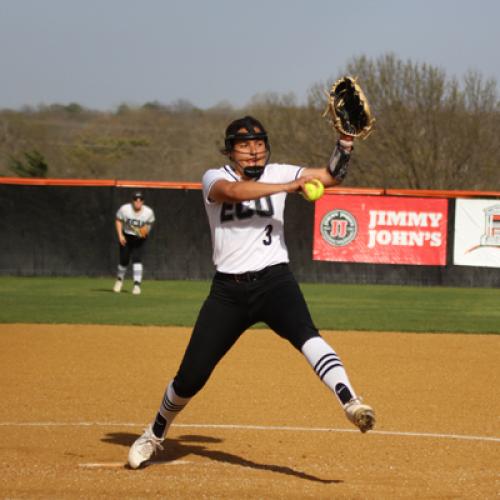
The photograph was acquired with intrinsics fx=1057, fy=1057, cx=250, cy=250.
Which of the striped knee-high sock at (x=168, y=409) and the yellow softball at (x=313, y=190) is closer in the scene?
the yellow softball at (x=313, y=190)

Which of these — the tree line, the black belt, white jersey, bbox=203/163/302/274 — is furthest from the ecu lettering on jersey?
the tree line

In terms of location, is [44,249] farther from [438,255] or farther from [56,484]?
[56,484]

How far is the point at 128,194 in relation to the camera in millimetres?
23234

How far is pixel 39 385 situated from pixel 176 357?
2125 millimetres

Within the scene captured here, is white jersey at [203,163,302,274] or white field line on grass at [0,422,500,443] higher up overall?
white jersey at [203,163,302,274]

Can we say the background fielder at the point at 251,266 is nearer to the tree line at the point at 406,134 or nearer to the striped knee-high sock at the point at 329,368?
the striped knee-high sock at the point at 329,368

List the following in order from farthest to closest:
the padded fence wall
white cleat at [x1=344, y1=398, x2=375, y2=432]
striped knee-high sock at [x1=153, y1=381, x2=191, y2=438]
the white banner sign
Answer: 1. the padded fence wall
2. the white banner sign
3. striped knee-high sock at [x1=153, y1=381, x2=191, y2=438]
4. white cleat at [x1=344, y1=398, x2=375, y2=432]

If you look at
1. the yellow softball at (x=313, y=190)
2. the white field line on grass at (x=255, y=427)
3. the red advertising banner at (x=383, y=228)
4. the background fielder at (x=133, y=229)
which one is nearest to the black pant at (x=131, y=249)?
the background fielder at (x=133, y=229)

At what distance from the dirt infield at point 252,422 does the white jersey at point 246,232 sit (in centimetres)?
119

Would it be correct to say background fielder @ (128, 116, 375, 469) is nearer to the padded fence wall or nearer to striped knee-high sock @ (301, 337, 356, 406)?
striped knee-high sock @ (301, 337, 356, 406)

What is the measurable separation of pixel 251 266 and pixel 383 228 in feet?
55.2

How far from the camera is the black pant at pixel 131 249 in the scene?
1917 cm

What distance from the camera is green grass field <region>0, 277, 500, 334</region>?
14.4 meters

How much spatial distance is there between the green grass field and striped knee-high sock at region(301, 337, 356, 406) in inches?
322
